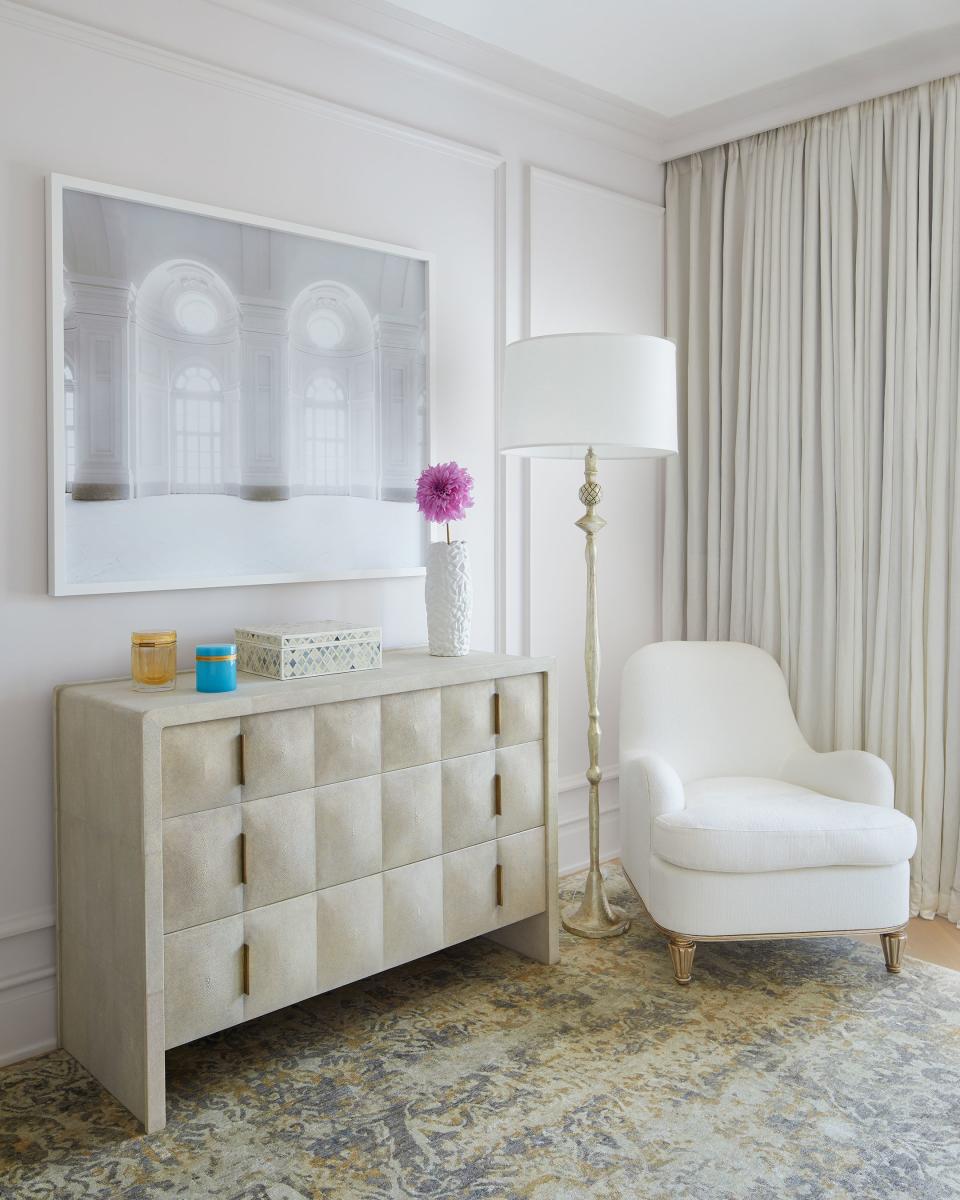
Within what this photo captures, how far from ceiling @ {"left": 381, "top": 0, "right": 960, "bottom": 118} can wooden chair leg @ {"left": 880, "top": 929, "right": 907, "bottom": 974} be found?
7.89 ft

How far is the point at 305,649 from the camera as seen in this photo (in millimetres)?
2301

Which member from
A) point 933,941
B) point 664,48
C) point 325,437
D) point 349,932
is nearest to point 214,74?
point 325,437

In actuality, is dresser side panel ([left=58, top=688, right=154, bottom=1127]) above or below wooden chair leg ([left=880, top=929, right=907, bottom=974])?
above

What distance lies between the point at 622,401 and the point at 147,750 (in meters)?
1.49

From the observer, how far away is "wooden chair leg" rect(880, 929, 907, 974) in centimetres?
263

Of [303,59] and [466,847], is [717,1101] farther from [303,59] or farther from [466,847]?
[303,59]

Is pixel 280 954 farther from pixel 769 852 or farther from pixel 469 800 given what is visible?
pixel 769 852

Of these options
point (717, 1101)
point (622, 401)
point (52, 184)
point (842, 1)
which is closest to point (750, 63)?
point (842, 1)

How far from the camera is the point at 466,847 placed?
8.23 ft

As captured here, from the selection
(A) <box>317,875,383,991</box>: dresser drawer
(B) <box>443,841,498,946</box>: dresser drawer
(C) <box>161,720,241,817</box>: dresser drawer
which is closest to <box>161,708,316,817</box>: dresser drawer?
(C) <box>161,720,241,817</box>: dresser drawer

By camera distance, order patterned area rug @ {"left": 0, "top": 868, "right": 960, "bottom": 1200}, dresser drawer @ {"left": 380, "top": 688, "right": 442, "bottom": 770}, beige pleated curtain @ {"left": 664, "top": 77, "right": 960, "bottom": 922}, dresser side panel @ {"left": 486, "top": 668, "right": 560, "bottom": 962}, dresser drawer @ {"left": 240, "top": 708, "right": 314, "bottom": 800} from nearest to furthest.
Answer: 1. patterned area rug @ {"left": 0, "top": 868, "right": 960, "bottom": 1200}
2. dresser drawer @ {"left": 240, "top": 708, "right": 314, "bottom": 800}
3. dresser drawer @ {"left": 380, "top": 688, "right": 442, "bottom": 770}
4. dresser side panel @ {"left": 486, "top": 668, "right": 560, "bottom": 962}
5. beige pleated curtain @ {"left": 664, "top": 77, "right": 960, "bottom": 922}

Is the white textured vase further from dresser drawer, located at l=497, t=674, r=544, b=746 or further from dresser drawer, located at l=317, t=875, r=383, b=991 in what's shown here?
dresser drawer, located at l=317, t=875, r=383, b=991

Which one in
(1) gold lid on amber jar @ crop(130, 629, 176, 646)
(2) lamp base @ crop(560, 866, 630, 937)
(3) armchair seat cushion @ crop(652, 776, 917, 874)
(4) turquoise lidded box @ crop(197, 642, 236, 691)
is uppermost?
(1) gold lid on amber jar @ crop(130, 629, 176, 646)

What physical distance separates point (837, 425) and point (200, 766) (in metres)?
2.26
